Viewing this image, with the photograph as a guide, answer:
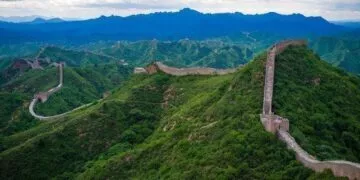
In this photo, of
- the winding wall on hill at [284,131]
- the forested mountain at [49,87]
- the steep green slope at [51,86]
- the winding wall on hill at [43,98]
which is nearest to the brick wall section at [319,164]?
the winding wall on hill at [284,131]

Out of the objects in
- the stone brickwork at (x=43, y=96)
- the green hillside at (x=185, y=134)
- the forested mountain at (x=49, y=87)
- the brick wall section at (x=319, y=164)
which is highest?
the brick wall section at (x=319, y=164)

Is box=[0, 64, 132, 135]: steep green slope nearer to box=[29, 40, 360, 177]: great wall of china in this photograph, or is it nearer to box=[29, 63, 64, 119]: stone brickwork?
box=[29, 63, 64, 119]: stone brickwork

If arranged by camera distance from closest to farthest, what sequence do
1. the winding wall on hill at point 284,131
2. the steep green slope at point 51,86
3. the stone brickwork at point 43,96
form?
the winding wall on hill at point 284,131 < the steep green slope at point 51,86 < the stone brickwork at point 43,96

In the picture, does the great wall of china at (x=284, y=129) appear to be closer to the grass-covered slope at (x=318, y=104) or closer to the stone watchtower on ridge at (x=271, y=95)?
the stone watchtower on ridge at (x=271, y=95)

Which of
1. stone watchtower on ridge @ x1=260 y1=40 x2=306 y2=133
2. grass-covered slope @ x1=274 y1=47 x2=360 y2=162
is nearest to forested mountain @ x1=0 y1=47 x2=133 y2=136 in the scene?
stone watchtower on ridge @ x1=260 y1=40 x2=306 y2=133

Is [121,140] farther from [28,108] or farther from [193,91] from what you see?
[28,108]

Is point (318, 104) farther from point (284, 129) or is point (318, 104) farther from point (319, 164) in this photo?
point (319, 164)
